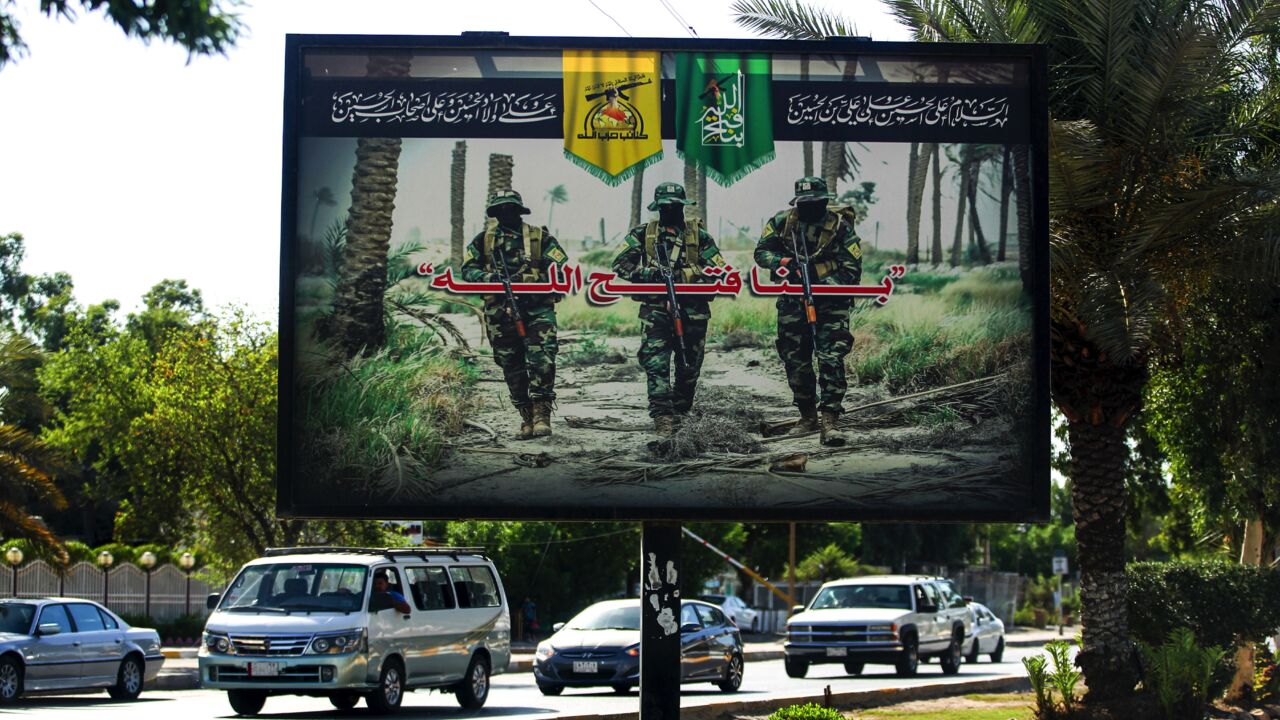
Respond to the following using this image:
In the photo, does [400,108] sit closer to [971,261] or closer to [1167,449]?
[971,261]

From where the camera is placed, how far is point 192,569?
40.9 m

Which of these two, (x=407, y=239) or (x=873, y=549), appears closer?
(x=407, y=239)

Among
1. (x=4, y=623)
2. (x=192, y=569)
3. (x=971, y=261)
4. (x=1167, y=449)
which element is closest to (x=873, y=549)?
(x=192, y=569)

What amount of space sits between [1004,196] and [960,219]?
1.36 feet

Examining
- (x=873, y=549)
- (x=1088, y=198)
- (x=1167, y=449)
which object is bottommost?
(x=873, y=549)

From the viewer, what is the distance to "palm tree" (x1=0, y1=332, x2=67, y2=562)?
2636 centimetres

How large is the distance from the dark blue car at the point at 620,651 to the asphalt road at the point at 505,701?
0.25 m

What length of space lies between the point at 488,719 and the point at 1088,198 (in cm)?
846

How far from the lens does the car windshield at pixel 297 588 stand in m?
17.6

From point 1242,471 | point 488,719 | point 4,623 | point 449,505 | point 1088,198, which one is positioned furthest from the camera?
point 1242,471

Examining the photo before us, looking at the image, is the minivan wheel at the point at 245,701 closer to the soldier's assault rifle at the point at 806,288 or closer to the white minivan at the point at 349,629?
the white minivan at the point at 349,629

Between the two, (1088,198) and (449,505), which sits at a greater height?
(1088,198)

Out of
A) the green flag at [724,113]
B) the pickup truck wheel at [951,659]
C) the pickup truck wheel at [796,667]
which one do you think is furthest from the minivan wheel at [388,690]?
the pickup truck wheel at [951,659]

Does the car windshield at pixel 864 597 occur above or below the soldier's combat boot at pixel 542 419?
below
